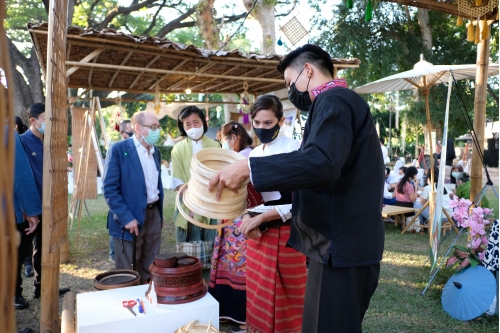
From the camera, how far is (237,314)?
3.55 metres

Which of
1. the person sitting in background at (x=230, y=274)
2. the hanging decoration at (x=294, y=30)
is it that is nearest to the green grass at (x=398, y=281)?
the person sitting in background at (x=230, y=274)

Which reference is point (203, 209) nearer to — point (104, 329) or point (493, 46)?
point (104, 329)

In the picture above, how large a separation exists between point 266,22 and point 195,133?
7.52 meters

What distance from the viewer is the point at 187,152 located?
14.3 ft

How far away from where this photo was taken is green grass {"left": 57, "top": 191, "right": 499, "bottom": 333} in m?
3.63

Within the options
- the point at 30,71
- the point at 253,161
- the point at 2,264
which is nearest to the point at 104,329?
the point at 253,161

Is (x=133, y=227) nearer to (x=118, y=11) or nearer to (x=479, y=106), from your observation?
(x=479, y=106)

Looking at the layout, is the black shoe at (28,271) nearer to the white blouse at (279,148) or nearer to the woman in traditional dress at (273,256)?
the woman in traditional dress at (273,256)

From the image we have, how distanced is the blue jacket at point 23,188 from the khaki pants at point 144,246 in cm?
84

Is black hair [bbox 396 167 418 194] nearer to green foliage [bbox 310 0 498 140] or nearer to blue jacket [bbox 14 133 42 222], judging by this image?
blue jacket [bbox 14 133 42 222]

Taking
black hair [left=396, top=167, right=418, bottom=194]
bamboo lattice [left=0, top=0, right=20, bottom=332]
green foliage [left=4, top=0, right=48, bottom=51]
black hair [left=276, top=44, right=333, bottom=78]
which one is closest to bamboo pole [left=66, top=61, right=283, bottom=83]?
black hair [left=396, top=167, right=418, bottom=194]

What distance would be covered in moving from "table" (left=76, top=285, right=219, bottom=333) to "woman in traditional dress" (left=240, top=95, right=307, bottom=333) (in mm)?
696

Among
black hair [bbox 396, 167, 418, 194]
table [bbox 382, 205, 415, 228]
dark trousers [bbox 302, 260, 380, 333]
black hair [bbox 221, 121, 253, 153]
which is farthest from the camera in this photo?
black hair [bbox 396, 167, 418, 194]

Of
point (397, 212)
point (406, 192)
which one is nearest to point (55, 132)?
point (397, 212)
